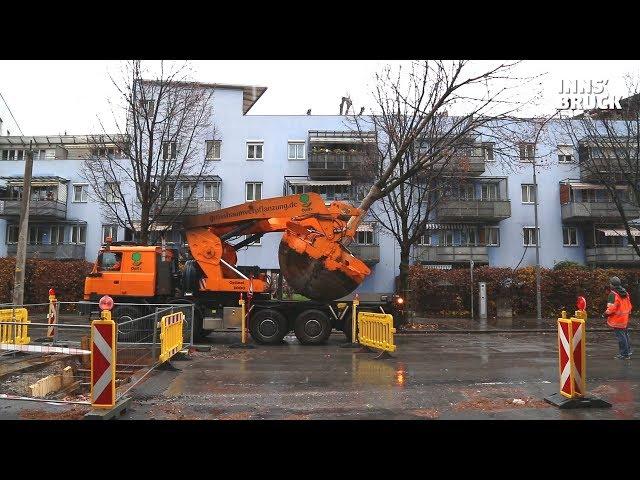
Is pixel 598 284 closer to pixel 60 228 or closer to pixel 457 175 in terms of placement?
pixel 457 175

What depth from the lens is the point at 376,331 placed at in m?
13.0

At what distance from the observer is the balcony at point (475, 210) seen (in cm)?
3691

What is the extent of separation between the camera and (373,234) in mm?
37875

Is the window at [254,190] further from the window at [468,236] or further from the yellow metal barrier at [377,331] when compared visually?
the yellow metal barrier at [377,331]

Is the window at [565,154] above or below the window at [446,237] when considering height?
above

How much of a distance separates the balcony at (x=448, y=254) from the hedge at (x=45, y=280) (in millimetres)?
22085

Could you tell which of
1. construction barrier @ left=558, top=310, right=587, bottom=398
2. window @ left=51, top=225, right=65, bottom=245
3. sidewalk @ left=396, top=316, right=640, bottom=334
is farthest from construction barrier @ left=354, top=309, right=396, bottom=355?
window @ left=51, top=225, right=65, bottom=245

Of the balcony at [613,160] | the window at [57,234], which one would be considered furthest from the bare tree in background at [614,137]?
the window at [57,234]

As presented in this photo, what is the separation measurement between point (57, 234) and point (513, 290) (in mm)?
33375

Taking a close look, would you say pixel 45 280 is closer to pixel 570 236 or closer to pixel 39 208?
pixel 39 208

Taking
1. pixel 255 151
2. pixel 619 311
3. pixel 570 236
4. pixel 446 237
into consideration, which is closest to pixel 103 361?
pixel 619 311

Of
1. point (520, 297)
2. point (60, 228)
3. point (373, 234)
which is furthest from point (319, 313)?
point (60, 228)

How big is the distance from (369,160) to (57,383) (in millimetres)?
16885
